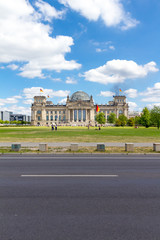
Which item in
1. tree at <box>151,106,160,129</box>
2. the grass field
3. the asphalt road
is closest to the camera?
the asphalt road

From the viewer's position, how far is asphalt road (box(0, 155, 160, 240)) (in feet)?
15.2

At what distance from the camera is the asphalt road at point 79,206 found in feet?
15.2

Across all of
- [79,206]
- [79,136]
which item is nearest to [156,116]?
[79,136]

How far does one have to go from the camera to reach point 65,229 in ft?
15.6

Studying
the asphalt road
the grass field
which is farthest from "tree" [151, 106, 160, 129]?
the asphalt road

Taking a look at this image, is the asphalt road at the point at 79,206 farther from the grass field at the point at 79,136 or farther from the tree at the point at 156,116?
the tree at the point at 156,116

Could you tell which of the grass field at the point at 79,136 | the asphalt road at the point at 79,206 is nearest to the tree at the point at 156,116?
the grass field at the point at 79,136

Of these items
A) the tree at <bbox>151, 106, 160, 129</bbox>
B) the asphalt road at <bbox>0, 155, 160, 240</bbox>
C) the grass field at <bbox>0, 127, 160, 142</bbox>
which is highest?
the tree at <bbox>151, 106, 160, 129</bbox>

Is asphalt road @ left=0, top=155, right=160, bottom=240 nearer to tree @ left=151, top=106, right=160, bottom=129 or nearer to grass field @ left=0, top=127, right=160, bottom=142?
grass field @ left=0, top=127, right=160, bottom=142

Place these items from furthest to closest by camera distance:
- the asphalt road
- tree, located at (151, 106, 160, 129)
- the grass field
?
tree, located at (151, 106, 160, 129), the grass field, the asphalt road

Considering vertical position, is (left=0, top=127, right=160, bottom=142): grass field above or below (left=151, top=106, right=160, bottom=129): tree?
below

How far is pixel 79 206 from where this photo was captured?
600 cm

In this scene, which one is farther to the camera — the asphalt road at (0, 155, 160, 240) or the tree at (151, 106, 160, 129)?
the tree at (151, 106, 160, 129)

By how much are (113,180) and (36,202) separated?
401 centimetres
